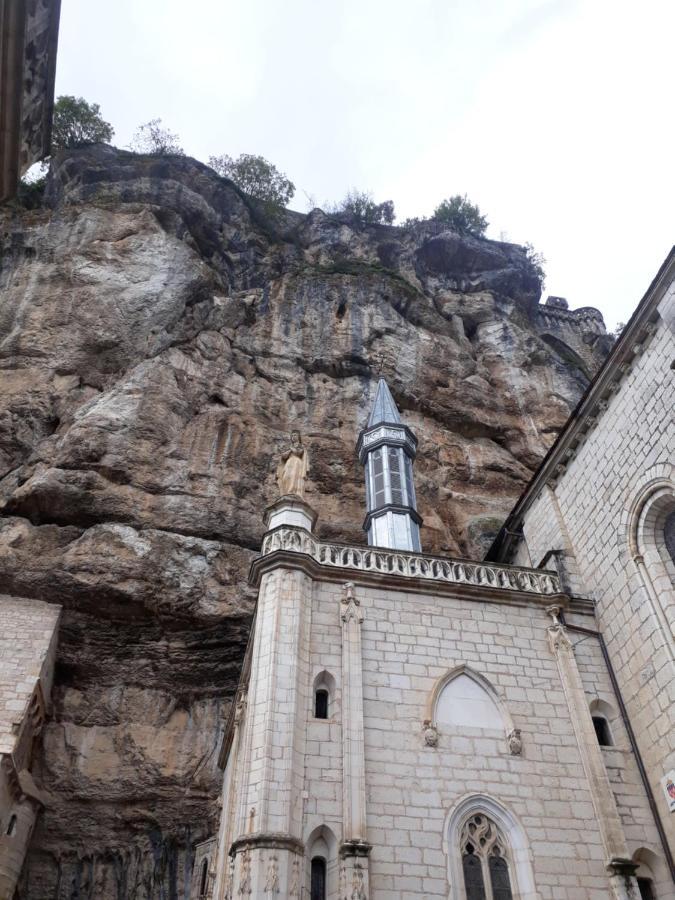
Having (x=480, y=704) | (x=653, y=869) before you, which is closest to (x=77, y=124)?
(x=480, y=704)

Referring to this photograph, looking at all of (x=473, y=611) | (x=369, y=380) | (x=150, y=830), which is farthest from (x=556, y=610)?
(x=369, y=380)

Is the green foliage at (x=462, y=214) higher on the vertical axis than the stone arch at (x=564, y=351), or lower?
higher

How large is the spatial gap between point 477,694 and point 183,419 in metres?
11.0

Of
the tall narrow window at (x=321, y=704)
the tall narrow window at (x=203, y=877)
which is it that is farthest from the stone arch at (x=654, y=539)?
the tall narrow window at (x=203, y=877)

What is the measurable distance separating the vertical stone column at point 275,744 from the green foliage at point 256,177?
25009 mm

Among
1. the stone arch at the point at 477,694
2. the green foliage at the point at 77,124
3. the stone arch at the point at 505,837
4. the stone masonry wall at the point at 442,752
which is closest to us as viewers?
the stone arch at the point at 505,837

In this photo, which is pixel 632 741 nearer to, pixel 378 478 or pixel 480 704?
pixel 480 704

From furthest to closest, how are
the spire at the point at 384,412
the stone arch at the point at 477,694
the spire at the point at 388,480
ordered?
1. the spire at the point at 384,412
2. the spire at the point at 388,480
3. the stone arch at the point at 477,694

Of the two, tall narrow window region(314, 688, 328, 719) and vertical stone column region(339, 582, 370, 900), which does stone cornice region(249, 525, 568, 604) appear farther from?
tall narrow window region(314, 688, 328, 719)

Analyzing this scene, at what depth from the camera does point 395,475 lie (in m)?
16.8

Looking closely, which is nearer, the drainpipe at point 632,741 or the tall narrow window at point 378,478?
the drainpipe at point 632,741

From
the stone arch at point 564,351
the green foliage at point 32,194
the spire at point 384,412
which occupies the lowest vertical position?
the spire at point 384,412

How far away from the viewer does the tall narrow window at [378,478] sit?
1630 centimetres

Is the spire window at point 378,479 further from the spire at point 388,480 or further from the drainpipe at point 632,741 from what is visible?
the drainpipe at point 632,741
